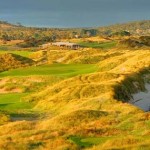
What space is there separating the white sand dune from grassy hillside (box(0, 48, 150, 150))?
57 centimetres

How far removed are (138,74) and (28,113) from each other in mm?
16657

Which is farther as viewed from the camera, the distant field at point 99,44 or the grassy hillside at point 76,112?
A: the distant field at point 99,44

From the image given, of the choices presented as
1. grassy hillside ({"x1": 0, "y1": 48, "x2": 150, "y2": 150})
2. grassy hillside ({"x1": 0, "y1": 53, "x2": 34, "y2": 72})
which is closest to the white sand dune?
grassy hillside ({"x1": 0, "y1": 48, "x2": 150, "y2": 150})

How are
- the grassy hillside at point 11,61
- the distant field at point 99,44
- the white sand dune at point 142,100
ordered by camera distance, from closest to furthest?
1. the white sand dune at point 142,100
2. the grassy hillside at point 11,61
3. the distant field at point 99,44

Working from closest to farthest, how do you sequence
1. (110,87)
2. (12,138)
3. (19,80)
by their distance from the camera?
(12,138) < (110,87) < (19,80)

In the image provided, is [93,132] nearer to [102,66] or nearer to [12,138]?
[12,138]

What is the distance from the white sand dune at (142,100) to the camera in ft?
137

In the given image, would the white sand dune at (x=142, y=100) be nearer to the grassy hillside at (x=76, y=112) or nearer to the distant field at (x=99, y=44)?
the grassy hillside at (x=76, y=112)

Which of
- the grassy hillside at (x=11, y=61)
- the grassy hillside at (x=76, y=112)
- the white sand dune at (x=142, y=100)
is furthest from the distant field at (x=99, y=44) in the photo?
the white sand dune at (x=142, y=100)

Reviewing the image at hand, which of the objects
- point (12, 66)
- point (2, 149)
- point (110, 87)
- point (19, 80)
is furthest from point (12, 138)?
point (12, 66)

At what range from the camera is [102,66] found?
6519cm

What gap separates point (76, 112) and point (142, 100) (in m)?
15.4

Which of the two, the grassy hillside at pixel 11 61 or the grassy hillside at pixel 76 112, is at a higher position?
the grassy hillside at pixel 76 112

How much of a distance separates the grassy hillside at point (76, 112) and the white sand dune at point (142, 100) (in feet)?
1.85
